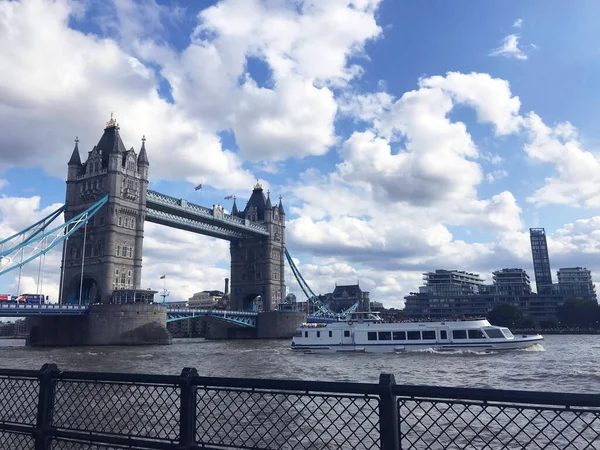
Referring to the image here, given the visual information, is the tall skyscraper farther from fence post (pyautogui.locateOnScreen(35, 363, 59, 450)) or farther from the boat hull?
fence post (pyautogui.locateOnScreen(35, 363, 59, 450))

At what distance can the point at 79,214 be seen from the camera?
71.5 m

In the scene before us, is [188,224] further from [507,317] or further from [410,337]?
[507,317]

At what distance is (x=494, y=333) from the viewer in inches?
1687

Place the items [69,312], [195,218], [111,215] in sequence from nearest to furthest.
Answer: [69,312]
[111,215]
[195,218]

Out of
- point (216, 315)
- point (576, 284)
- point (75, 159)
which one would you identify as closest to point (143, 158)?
point (75, 159)

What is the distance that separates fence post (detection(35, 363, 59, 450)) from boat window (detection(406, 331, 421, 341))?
41.2 metres

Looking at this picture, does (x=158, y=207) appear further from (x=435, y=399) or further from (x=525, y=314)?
(x=525, y=314)

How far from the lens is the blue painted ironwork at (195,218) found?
8371 centimetres

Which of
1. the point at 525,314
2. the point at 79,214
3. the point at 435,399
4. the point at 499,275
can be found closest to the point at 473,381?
the point at 435,399

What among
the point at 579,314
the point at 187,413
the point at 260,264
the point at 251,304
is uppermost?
the point at 260,264

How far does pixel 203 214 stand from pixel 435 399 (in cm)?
9028

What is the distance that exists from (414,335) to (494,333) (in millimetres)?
6539

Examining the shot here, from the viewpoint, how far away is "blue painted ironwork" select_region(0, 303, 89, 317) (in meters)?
52.8

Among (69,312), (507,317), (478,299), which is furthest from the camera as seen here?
(478,299)
